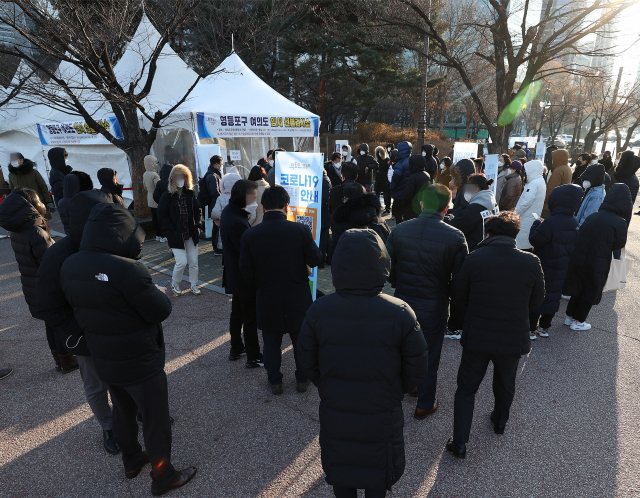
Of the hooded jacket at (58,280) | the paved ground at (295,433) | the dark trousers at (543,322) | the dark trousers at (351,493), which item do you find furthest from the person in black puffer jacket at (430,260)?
the hooded jacket at (58,280)

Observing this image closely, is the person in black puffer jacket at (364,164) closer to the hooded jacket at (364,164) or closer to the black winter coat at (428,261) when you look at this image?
the hooded jacket at (364,164)

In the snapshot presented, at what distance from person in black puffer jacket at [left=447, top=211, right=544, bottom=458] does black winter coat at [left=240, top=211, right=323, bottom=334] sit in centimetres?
134

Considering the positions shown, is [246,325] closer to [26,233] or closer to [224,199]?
[26,233]

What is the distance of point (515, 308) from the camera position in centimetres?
278

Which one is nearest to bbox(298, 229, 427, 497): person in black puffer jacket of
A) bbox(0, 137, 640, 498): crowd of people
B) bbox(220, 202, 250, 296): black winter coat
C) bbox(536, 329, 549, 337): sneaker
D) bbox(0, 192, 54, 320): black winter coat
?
bbox(0, 137, 640, 498): crowd of people

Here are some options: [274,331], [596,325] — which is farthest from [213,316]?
[596,325]

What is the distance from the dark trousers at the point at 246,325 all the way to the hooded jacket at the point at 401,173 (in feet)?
18.6

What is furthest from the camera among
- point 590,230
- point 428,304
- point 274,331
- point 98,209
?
point 590,230

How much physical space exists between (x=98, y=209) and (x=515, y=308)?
2829 millimetres

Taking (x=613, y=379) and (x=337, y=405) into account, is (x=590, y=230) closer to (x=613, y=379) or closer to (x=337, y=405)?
(x=613, y=379)

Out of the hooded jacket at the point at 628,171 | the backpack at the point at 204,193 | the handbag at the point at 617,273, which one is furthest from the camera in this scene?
the hooded jacket at the point at 628,171

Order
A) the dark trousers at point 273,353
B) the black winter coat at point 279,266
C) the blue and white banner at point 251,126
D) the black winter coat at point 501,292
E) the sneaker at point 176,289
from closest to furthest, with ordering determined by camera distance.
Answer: the black winter coat at point 501,292 → the black winter coat at point 279,266 → the dark trousers at point 273,353 → the sneaker at point 176,289 → the blue and white banner at point 251,126

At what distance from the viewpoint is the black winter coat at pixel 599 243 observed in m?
4.66

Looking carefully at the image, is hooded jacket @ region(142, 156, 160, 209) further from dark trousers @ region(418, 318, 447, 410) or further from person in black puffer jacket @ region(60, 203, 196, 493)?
dark trousers @ region(418, 318, 447, 410)
